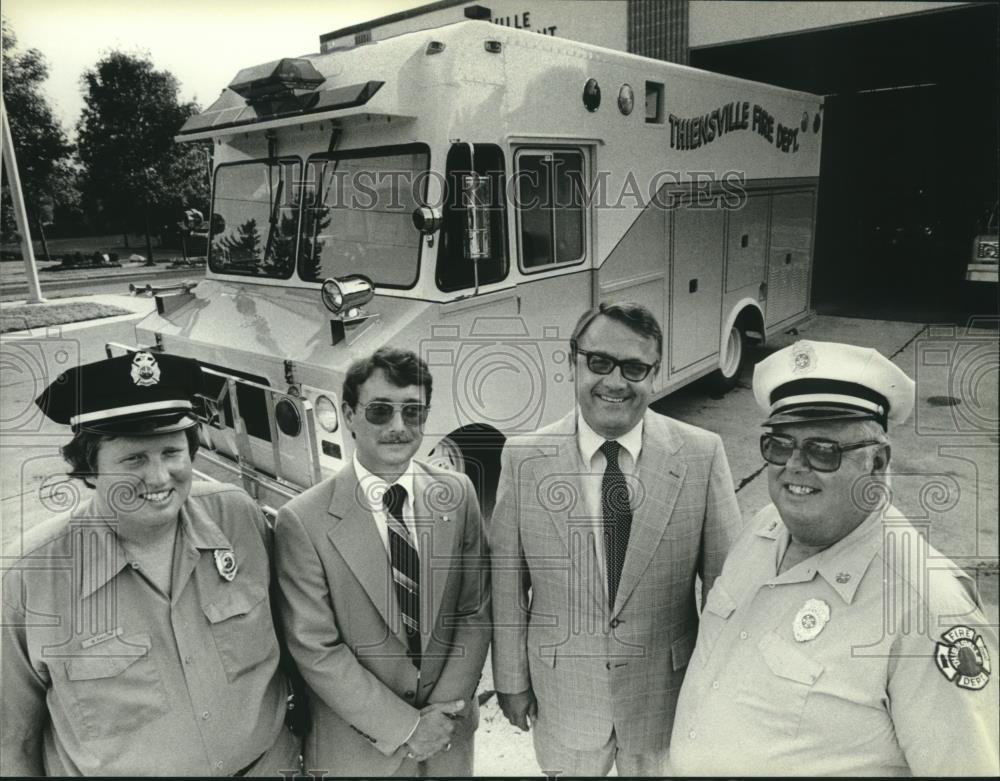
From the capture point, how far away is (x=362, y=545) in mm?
1717

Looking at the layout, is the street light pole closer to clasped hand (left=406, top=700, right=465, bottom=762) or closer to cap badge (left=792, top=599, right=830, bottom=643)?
clasped hand (left=406, top=700, right=465, bottom=762)

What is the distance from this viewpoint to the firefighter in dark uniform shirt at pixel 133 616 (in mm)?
1459

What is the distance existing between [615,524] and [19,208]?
2.48m

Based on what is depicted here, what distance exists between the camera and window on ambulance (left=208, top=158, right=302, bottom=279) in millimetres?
3781

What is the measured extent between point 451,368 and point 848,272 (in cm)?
469

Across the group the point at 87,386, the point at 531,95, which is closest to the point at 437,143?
the point at 531,95

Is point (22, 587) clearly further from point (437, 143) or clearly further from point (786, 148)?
point (786, 148)

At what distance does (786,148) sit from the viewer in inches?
244

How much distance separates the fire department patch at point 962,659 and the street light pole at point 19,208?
2.94m

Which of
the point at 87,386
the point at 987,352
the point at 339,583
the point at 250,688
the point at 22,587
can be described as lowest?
the point at 250,688

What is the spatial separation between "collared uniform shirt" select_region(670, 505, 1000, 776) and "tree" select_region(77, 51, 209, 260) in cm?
247

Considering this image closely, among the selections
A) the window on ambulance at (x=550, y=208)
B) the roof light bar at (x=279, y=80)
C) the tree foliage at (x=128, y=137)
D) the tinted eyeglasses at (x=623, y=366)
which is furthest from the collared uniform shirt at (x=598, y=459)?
the roof light bar at (x=279, y=80)

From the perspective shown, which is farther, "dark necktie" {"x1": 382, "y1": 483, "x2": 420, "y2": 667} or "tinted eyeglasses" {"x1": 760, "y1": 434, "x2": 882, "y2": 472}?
"dark necktie" {"x1": 382, "y1": 483, "x2": 420, "y2": 667}

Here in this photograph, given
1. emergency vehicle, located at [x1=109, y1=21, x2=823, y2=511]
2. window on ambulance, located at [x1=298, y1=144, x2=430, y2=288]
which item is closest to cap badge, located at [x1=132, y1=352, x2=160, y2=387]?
emergency vehicle, located at [x1=109, y1=21, x2=823, y2=511]
